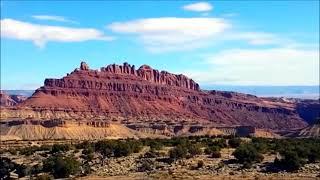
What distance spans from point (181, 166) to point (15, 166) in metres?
23.7

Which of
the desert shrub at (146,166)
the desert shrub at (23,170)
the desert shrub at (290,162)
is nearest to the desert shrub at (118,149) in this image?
the desert shrub at (146,166)

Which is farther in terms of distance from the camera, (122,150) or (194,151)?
(122,150)

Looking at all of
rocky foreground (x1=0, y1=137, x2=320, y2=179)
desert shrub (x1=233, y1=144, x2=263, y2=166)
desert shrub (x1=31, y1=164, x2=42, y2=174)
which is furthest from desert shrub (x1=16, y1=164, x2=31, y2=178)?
desert shrub (x1=233, y1=144, x2=263, y2=166)

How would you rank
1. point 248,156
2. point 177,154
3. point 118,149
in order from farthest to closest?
point 118,149
point 177,154
point 248,156

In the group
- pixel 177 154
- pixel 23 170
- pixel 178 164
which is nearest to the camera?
pixel 178 164

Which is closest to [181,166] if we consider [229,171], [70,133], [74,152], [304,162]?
[229,171]

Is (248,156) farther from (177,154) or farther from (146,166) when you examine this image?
(146,166)

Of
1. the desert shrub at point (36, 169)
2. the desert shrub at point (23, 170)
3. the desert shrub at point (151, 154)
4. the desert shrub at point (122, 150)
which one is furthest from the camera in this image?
the desert shrub at point (122, 150)

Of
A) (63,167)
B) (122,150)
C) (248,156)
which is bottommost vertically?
(63,167)

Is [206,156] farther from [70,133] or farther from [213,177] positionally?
[70,133]

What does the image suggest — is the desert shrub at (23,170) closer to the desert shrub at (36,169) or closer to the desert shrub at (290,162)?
the desert shrub at (36,169)

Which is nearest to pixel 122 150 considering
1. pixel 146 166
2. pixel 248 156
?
pixel 146 166

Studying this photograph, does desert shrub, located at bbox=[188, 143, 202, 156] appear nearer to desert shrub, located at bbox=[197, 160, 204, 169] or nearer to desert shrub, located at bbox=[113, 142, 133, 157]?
desert shrub, located at bbox=[197, 160, 204, 169]

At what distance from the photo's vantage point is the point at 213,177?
5403cm
